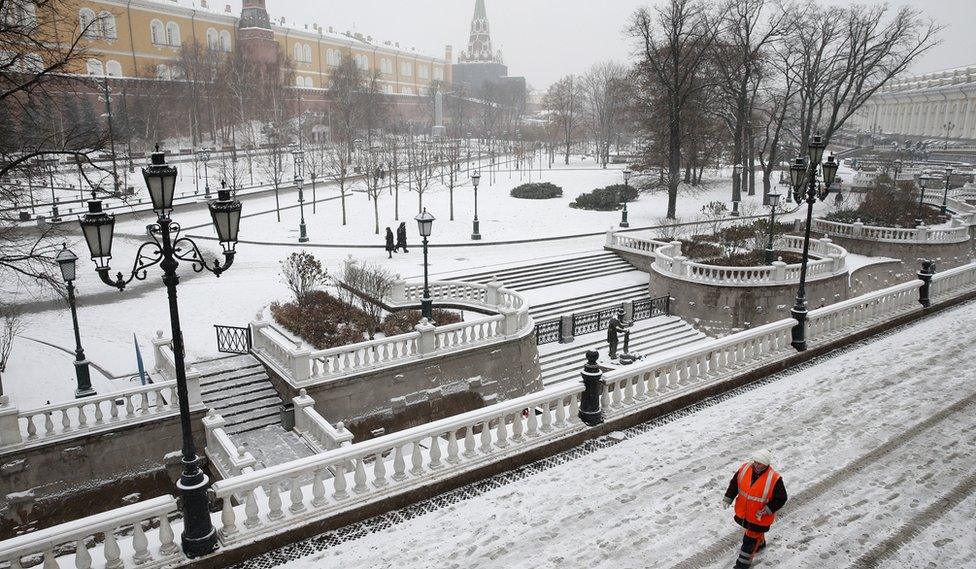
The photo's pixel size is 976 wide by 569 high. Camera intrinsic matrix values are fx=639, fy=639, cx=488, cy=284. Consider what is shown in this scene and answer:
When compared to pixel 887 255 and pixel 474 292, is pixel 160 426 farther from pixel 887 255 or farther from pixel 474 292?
pixel 887 255

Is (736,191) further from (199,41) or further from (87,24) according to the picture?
(199,41)

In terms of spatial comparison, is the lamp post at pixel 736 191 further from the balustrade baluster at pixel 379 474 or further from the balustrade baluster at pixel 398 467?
the balustrade baluster at pixel 379 474

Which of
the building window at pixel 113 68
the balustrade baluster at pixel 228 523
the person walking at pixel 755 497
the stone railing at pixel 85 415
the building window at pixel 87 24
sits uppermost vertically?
the building window at pixel 113 68

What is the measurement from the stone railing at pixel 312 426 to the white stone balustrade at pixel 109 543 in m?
5.32

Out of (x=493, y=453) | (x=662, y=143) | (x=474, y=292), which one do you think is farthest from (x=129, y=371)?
(x=662, y=143)

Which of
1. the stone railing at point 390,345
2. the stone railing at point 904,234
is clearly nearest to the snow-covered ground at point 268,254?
the stone railing at point 390,345

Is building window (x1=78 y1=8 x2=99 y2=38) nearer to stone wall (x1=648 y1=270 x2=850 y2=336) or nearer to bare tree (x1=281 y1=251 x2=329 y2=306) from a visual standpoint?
bare tree (x1=281 y1=251 x2=329 y2=306)

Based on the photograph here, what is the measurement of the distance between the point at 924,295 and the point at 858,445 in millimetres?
9042

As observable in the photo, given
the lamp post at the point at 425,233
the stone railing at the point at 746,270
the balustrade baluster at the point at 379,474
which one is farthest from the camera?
the stone railing at the point at 746,270

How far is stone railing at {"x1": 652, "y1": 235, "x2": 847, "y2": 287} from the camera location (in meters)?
22.0

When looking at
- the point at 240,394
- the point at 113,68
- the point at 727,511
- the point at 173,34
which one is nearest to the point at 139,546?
the point at 727,511

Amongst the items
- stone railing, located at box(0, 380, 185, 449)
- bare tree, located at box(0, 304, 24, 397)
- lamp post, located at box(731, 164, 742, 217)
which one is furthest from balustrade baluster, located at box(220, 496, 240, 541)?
lamp post, located at box(731, 164, 742, 217)

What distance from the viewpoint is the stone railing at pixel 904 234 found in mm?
28844

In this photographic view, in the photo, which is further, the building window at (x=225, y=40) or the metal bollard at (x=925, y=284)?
the building window at (x=225, y=40)
